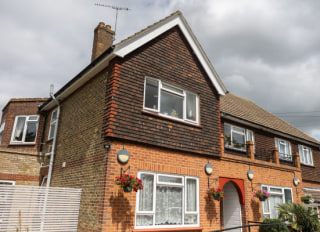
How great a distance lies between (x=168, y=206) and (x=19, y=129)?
997 cm

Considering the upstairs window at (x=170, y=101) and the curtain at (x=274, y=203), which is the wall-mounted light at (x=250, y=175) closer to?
the curtain at (x=274, y=203)

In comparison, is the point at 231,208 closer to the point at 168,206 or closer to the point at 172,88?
the point at 168,206

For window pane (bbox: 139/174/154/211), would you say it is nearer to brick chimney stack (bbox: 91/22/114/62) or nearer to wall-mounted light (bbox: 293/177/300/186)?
brick chimney stack (bbox: 91/22/114/62)

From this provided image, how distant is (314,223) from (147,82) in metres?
9.20

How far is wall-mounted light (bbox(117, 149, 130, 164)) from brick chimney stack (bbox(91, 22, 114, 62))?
7.38 metres

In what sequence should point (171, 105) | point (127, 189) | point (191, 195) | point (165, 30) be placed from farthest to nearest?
point (165, 30)
point (171, 105)
point (191, 195)
point (127, 189)

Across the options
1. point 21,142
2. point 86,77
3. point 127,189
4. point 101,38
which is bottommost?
point 127,189

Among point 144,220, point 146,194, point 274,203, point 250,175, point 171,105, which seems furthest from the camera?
point 274,203

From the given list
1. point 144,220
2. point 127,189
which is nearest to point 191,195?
point 144,220

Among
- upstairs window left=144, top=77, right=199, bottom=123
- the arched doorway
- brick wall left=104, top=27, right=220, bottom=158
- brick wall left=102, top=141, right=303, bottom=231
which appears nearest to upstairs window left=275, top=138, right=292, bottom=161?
brick wall left=102, top=141, right=303, bottom=231

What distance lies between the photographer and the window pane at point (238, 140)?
1364 centimetres

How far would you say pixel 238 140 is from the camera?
13930 mm

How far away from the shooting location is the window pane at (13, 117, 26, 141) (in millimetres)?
13930

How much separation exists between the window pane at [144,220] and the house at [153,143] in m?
0.03
